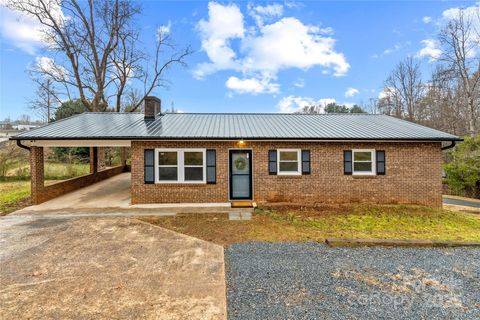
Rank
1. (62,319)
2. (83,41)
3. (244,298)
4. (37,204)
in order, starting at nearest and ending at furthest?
(62,319), (244,298), (37,204), (83,41)

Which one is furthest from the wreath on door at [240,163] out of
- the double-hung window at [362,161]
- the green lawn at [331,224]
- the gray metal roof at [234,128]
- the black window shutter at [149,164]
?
the double-hung window at [362,161]

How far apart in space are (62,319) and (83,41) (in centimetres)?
2085

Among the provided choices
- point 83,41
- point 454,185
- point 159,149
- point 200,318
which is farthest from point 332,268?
point 83,41

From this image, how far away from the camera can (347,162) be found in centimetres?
898

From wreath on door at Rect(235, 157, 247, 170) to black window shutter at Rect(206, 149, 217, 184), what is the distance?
0.86 m

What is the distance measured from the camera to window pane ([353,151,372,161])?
355 inches

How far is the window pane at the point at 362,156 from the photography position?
9023mm

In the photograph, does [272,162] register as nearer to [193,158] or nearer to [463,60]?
[193,158]

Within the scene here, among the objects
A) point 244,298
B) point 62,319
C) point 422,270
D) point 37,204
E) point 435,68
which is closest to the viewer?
point 62,319

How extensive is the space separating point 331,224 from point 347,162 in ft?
10.6

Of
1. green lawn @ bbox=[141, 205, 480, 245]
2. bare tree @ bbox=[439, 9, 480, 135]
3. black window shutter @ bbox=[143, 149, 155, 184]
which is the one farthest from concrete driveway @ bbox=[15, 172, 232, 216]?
bare tree @ bbox=[439, 9, 480, 135]

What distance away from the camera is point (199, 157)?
352 inches

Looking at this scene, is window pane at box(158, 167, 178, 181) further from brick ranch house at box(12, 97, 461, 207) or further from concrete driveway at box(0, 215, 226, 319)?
concrete driveway at box(0, 215, 226, 319)

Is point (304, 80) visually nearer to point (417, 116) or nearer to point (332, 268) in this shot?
point (417, 116)
